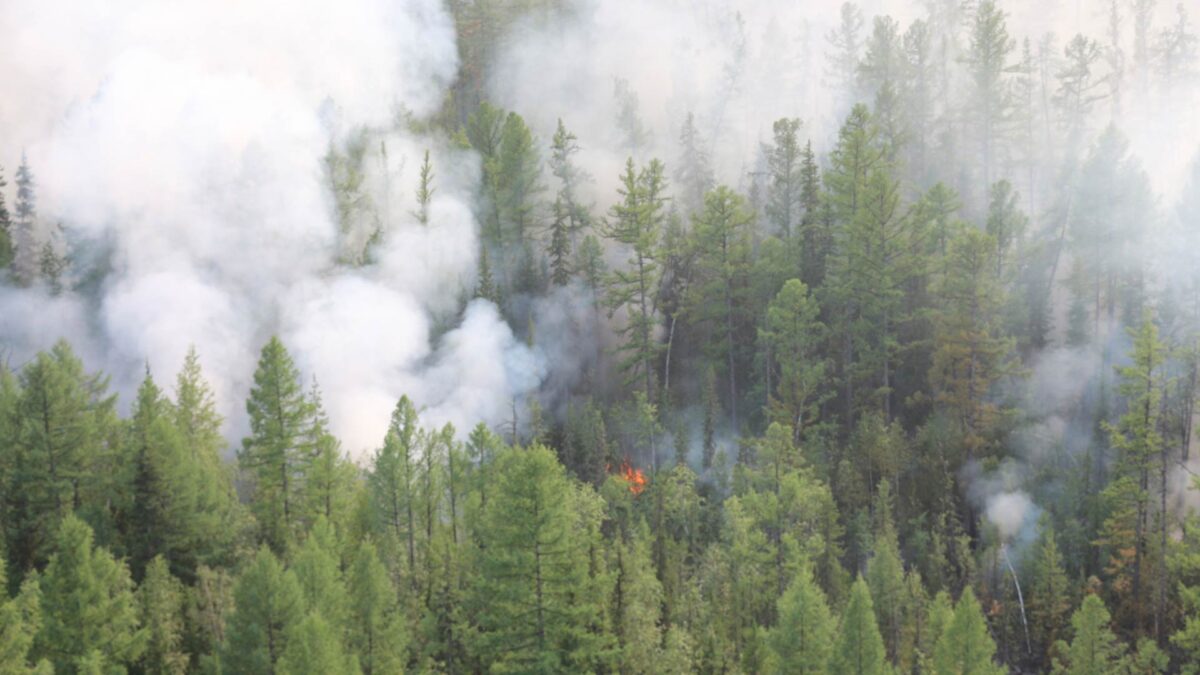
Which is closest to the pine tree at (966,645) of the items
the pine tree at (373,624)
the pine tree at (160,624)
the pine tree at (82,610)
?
the pine tree at (373,624)

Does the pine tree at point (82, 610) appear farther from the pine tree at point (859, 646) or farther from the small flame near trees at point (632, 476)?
the pine tree at point (859, 646)

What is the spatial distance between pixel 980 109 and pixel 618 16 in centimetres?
3142

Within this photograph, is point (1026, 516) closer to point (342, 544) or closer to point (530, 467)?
point (530, 467)

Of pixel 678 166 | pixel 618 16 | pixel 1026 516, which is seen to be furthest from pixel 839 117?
pixel 1026 516

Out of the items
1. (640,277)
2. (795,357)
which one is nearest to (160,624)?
(795,357)

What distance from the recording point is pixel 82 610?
3675 cm

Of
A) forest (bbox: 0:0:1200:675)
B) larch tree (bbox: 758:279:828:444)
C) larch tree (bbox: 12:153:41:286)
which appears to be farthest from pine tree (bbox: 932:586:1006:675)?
larch tree (bbox: 12:153:41:286)

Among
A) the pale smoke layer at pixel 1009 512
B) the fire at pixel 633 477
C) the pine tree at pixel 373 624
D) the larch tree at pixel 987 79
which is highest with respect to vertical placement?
the larch tree at pixel 987 79

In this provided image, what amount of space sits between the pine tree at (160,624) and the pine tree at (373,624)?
569cm

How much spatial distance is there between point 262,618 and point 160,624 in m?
4.87

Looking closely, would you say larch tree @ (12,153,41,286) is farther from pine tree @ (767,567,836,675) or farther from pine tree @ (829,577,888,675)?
pine tree @ (829,577,888,675)

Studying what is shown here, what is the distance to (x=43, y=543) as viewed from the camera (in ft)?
143

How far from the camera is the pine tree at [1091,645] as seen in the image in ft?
131

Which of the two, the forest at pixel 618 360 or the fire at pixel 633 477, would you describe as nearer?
the forest at pixel 618 360
